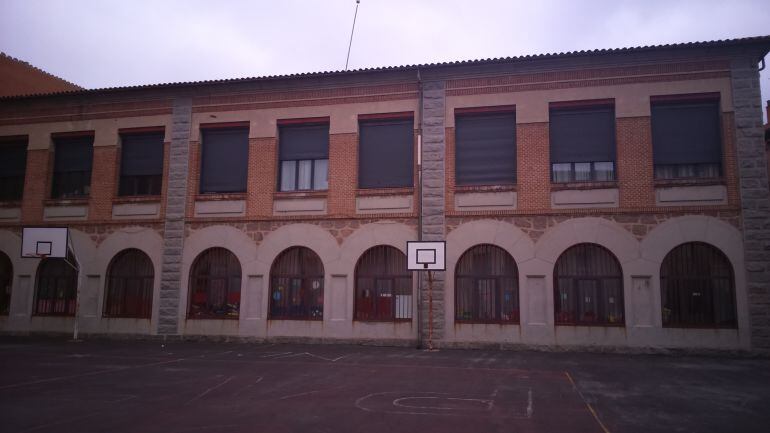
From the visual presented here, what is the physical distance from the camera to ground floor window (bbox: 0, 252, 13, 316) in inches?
834

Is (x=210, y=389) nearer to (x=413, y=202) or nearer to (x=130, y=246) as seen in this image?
(x=413, y=202)

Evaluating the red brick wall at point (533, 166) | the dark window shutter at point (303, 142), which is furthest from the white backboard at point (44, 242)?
the red brick wall at point (533, 166)

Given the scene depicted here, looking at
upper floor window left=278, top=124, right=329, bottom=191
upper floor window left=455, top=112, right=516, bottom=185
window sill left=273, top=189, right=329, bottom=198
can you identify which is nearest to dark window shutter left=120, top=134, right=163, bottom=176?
upper floor window left=278, top=124, right=329, bottom=191

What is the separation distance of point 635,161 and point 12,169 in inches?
896

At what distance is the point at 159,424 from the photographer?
26.7 ft

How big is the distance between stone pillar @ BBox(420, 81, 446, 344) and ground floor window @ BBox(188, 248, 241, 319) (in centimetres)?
653

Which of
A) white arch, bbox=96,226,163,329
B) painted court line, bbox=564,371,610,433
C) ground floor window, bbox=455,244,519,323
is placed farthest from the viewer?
white arch, bbox=96,226,163,329

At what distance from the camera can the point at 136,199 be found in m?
20.3

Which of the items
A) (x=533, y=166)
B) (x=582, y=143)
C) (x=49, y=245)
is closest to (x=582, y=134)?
(x=582, y=143)

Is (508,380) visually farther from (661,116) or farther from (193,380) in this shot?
(661,116)

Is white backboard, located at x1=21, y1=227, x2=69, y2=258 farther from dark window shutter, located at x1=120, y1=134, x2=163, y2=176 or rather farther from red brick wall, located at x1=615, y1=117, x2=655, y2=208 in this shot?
red brick wall, located at x1=615, y1=117, x2=655, y2=208

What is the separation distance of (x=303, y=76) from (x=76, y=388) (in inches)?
480

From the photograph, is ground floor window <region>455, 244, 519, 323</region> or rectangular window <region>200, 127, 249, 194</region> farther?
rectangular window <region>200, 127, 249, 194</region>

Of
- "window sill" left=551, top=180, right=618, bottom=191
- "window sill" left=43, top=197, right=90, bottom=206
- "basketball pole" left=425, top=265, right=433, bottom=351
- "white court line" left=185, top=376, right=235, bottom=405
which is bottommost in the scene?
"white court line" left=185, top=376, right=235, bottom=405
